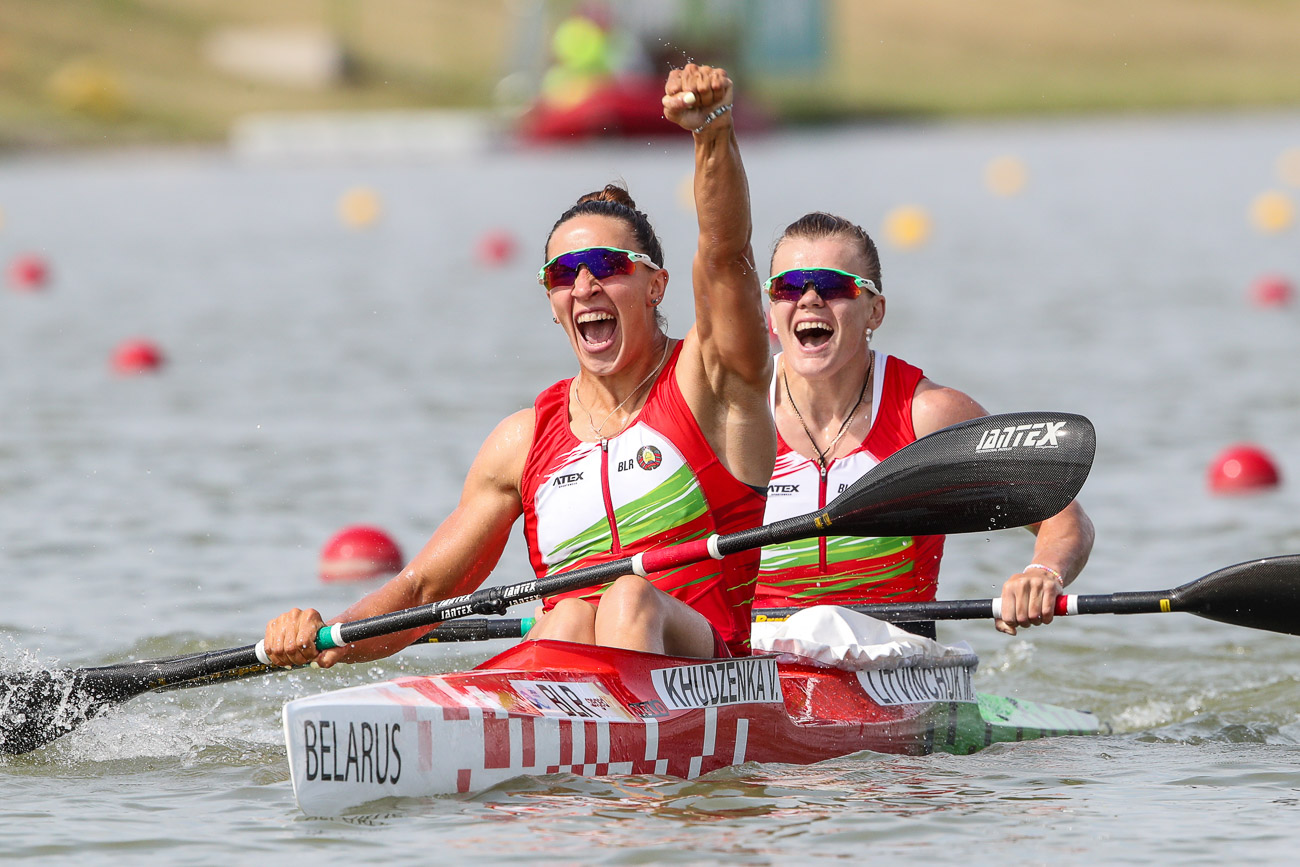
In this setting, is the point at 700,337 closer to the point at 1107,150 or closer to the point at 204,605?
the point at 204,605

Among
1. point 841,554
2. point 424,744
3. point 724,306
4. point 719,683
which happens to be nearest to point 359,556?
point 841,554

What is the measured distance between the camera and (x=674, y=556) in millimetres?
5230

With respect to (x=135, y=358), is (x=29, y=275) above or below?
above

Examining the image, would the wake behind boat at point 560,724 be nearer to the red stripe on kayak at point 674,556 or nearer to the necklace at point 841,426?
the red stripe on kayak at point 674,556

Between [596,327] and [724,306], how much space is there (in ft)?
1.74

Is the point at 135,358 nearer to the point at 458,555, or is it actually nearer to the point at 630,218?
the point at 458,555

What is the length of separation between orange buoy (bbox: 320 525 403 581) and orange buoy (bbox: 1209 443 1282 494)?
4485 millimetres

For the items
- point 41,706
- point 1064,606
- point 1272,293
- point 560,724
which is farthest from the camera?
point 1272,293

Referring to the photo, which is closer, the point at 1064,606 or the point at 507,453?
the point at 507,453

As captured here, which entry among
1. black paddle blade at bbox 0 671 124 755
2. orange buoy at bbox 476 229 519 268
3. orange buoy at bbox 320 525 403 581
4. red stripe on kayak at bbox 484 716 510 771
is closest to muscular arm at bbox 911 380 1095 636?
red stripe on kayak at bbox 484 716 510 771

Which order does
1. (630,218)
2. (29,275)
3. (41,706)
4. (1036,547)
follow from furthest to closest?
(29,275) → (41,706) → (1036,547) → (630,218)

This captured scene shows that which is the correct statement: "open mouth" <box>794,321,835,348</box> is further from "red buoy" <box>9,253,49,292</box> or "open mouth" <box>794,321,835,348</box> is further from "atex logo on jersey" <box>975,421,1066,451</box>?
"red buoy" <box>9,253,49,292</box>

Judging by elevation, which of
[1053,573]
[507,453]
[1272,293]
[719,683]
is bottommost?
[719,683]

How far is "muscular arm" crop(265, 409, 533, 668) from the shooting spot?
5555 mm
